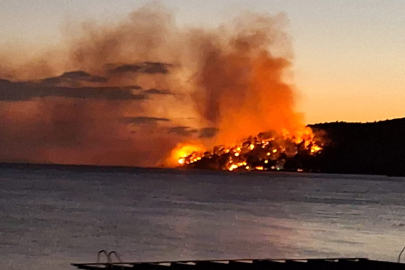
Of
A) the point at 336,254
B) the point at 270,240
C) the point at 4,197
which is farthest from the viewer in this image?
the point at 4,197

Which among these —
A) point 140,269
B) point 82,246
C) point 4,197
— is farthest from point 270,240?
point 4,197

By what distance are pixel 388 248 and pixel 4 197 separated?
5500 cm

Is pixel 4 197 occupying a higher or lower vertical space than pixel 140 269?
higher

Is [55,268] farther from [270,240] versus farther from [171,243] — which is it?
[270,240]

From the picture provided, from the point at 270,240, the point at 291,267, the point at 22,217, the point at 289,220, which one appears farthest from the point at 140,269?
the point at 289,220

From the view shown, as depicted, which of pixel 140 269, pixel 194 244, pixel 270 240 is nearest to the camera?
pixel 140 269

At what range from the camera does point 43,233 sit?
4678cm

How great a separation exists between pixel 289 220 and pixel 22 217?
22988 millimetres

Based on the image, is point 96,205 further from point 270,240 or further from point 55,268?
point 55,268

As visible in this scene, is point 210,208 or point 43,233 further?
point 210,208

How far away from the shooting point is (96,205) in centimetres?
7894

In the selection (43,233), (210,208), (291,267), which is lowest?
(291,267)

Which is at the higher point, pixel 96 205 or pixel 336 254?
pixel 96 205

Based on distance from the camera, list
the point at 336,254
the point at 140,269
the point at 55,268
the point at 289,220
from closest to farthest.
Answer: the point at 140,269 → the point at 55,268 → the point at 336,254 → the point at 289,220
